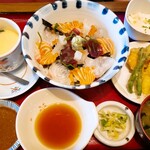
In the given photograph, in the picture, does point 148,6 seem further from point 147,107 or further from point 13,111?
point 13,111

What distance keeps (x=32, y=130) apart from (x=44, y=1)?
74cm

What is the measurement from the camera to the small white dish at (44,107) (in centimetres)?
118

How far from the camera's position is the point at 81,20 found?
56.9 inches

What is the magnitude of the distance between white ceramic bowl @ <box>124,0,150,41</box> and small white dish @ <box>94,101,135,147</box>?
0.40m

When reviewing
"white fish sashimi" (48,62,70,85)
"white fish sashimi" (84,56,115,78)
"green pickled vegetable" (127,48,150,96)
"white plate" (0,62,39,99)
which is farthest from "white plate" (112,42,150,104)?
"white plate" (0,62,39,99)

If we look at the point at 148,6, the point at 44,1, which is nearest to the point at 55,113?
the point at 44,1

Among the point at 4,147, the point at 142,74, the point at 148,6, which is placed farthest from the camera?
the point at 148,6

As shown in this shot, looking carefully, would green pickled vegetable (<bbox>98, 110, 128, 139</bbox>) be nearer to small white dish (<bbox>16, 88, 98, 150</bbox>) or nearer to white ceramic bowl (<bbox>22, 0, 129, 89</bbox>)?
small white dish (<bbox>16, 88, 98, 150</bbox>)

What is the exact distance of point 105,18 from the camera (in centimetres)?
138

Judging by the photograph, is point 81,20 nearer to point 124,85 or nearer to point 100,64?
point 100,64

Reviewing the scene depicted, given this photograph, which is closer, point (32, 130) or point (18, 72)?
point (32, 130)

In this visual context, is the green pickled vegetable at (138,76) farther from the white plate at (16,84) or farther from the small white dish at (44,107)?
→ the white plate at (16,84)

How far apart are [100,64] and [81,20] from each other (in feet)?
0.95

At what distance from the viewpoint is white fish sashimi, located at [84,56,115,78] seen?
1.26 m
